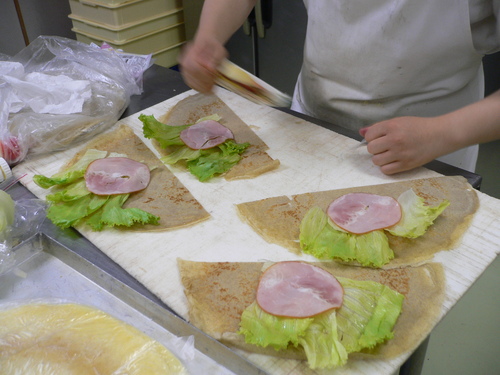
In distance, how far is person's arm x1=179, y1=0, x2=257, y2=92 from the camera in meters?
1.86

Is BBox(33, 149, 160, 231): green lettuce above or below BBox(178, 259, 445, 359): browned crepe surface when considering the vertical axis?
above

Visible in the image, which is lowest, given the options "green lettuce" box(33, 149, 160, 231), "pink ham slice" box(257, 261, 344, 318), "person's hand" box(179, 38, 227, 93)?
"green lettuce" box(33, 149, 160, 231)

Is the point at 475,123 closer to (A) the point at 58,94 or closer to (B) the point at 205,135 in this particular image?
(B) the point at 205,135

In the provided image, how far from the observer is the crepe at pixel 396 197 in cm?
151

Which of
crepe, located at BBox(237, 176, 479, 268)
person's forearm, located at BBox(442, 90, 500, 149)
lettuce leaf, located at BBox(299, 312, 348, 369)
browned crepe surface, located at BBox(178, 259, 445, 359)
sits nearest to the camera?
lettuce leaf, located at BBox(299, 312, 348, 369)

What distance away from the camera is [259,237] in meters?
1.58

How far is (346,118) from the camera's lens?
2176mm

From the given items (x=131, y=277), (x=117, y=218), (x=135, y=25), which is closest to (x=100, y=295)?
(x=131, y=277)

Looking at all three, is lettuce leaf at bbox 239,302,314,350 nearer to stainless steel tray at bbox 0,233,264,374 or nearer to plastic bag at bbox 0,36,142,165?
stainless steel tray at bbox 0,233,264,374

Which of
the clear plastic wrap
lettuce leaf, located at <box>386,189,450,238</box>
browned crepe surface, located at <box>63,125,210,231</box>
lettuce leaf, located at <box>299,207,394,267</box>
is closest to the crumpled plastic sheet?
the clear plastic wrap

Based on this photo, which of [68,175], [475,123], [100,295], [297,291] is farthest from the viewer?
[68,175]

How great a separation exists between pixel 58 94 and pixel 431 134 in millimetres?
1547

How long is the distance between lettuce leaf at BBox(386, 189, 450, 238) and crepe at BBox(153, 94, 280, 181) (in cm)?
52

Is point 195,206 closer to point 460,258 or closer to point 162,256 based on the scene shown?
point 162,256
